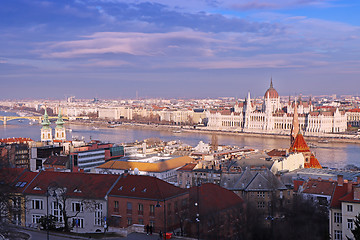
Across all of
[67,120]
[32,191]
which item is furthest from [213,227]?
[67,120]

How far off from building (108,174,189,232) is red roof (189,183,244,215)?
27cm

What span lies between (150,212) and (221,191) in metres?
1.77

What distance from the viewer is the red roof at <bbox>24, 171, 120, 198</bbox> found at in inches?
452

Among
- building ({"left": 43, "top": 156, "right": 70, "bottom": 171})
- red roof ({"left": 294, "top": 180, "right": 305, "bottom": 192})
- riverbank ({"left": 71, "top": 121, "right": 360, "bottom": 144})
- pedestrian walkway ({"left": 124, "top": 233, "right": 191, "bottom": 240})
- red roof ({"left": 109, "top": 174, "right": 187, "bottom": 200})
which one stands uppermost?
red roof ({"left": 109, "top": 174, "right": 187, "bottom": 200})

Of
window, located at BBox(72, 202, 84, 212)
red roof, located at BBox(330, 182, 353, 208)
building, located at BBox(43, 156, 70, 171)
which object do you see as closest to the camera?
red roof, located at BBox(330, 182, 353, 208)

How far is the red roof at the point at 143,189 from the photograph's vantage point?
11.0 m

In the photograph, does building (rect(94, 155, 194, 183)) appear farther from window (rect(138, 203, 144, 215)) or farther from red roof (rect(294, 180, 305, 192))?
window (rect(138, 203, 144, 215))

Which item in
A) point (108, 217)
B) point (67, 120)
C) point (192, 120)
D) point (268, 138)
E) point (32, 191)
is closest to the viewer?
point (108, 217)

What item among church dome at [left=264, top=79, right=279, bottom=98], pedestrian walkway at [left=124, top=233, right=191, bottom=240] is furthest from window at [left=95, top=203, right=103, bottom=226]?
church dome at [left=264, top=79, right=279, bottom=98]

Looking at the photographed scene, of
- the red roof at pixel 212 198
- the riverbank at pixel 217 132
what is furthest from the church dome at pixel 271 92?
the red roof at pixel 212 198

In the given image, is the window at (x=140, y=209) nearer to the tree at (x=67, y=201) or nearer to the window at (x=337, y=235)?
the tree at (x=67, y=201)

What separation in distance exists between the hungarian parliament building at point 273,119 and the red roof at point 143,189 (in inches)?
1718

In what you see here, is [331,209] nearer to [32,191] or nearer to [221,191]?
[221,191]

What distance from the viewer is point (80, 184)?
1174 cm
